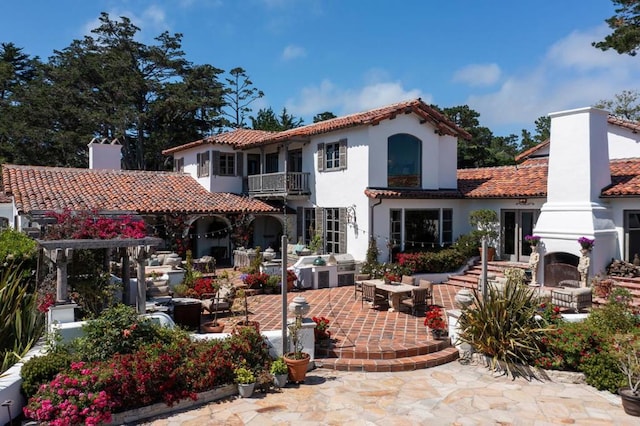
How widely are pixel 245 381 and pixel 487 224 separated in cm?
1384

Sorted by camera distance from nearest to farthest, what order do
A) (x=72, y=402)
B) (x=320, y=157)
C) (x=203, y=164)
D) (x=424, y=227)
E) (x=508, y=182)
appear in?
(x=72, y=402)
(x=424, y=227)
(x=508, y=182)
(x=320, y=157)
(x=203, y=164)

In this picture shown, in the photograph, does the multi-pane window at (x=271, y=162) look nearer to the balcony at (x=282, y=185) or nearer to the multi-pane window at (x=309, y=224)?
the balcony at (x=282, y=185)

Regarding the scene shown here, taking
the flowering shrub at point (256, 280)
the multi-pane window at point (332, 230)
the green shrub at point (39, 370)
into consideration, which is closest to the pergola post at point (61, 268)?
the green shrub at point (39, 370)

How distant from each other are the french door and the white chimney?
214 centimetres

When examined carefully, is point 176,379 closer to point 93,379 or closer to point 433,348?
point 93,379

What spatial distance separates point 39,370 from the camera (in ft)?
23.6

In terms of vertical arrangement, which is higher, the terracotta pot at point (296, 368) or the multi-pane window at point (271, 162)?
the multi-pane window at point (271, 162)

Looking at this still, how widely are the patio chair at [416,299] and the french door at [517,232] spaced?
25.3ft

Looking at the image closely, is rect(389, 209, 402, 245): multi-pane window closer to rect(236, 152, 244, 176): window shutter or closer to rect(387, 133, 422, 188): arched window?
rect(387, 133, 422, 188): arched window

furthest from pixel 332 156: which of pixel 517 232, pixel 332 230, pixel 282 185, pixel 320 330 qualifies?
pixel 320 330

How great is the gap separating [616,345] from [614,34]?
52.8ft

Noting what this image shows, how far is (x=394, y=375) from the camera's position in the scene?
361 inches

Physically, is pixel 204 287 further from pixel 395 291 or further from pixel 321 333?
pixel 395 291

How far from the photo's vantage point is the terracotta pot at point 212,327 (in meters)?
10.4
